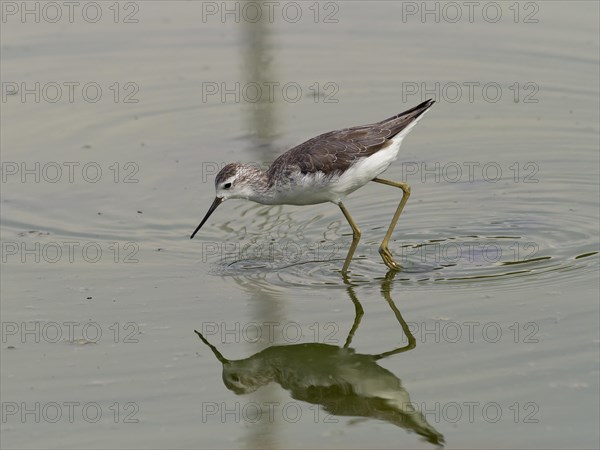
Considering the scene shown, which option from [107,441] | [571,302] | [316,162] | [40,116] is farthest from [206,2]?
[107,441]

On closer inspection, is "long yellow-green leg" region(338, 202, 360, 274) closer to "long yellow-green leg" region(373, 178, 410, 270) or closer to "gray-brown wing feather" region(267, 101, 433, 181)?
"long yellow-green leg" region(373, 178, 410, 270)

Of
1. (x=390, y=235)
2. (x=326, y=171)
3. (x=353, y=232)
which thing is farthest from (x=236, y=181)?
(x=390, y=235)

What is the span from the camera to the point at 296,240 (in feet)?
36.4

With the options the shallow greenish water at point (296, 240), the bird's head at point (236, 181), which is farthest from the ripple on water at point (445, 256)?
the bird's head at point (236, 181)

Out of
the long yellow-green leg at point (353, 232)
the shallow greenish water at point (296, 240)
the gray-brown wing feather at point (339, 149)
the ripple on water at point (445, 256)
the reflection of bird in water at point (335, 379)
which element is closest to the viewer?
the reflection of bird in water at point (335, 379)

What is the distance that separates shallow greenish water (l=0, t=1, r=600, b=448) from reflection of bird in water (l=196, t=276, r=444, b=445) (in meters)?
0.02

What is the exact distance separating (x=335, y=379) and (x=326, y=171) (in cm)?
234

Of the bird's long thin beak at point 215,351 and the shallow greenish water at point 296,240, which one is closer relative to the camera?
the shallow greenish water at point 296,240

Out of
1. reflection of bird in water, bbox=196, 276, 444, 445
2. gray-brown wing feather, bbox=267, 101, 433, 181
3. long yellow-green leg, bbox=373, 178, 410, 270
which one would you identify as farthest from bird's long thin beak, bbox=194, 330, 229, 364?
long yellow-green leg, bbox=373, 178, 410, 270

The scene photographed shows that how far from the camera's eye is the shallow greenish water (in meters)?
7.98

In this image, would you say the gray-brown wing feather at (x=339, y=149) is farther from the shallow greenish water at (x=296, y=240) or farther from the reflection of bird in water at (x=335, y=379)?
the reflection of bird in water at (x=335, y=379)

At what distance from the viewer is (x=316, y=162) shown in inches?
401

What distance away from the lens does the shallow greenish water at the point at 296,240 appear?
7984mm

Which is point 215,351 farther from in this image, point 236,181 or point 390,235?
point 390,235
